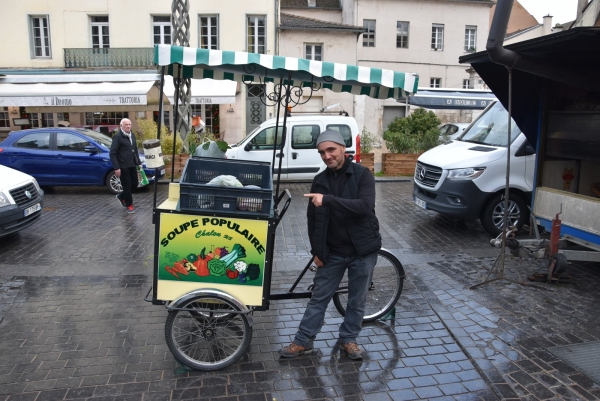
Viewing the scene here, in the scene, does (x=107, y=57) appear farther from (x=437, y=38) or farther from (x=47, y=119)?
(x=437, y=38)

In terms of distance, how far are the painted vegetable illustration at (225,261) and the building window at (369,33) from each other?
3109 centimetres

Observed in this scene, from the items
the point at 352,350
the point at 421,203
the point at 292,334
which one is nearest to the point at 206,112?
the point at 421,203

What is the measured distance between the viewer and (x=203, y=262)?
4098mm

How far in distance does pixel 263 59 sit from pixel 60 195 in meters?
9.32

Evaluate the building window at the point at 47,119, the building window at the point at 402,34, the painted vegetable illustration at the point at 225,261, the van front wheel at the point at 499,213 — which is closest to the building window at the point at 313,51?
the building window at the point at 402,34

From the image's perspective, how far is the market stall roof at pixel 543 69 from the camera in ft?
16.8

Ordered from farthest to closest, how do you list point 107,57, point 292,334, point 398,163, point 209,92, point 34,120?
point 34,120 < point 107,57 < point 209,92 < point 398,163 < point 292,334

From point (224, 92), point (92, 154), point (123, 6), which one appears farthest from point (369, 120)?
point (92, 154)

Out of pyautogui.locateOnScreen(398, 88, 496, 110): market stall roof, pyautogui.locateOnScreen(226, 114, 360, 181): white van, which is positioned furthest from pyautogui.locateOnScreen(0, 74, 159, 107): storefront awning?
pyautogui.locateOnScreen(398, 88, 496, 110): market stall roof

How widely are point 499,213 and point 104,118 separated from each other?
22.2 meters

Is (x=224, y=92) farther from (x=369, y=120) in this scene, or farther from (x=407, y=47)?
(x=407, y=47)

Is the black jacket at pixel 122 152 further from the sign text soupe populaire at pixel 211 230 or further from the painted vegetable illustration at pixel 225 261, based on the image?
the painted vegetable illustration at pixel 225 261

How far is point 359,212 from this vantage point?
3.95m

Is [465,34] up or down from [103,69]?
up
